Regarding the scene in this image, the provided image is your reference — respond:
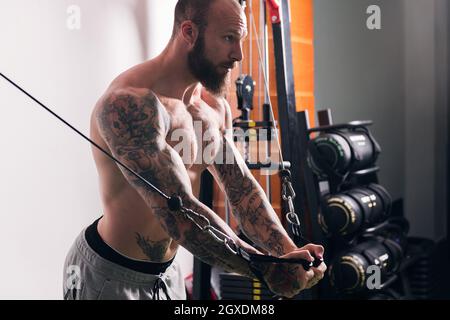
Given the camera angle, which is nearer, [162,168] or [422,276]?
[162,168]

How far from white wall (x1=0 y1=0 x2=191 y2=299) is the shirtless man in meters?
0.05

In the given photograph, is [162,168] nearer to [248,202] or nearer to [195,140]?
[195,140]

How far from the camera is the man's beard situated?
1.43m

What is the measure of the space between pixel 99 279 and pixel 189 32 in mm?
599

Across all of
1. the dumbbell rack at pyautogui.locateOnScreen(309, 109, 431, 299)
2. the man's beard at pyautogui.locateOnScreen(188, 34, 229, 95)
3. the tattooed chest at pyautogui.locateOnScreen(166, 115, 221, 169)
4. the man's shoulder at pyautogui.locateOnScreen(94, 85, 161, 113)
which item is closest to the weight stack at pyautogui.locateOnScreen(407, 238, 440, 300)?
the dumbbell rack at pyautogui.locateOnScreen(309, 109, 431, 299)

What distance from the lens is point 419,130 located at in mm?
3844

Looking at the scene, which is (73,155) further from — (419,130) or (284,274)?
(419,130)

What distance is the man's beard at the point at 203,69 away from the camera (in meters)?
1.43

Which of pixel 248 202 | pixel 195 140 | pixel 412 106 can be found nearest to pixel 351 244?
pixel 412 106

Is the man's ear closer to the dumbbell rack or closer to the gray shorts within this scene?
the gray shorts

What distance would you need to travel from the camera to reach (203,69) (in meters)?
1.45

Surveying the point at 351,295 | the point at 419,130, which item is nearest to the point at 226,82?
the point at 351,295

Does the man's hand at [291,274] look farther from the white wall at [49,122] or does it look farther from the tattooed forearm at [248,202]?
the white wall at [49,122]

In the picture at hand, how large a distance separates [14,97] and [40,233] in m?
0.32
